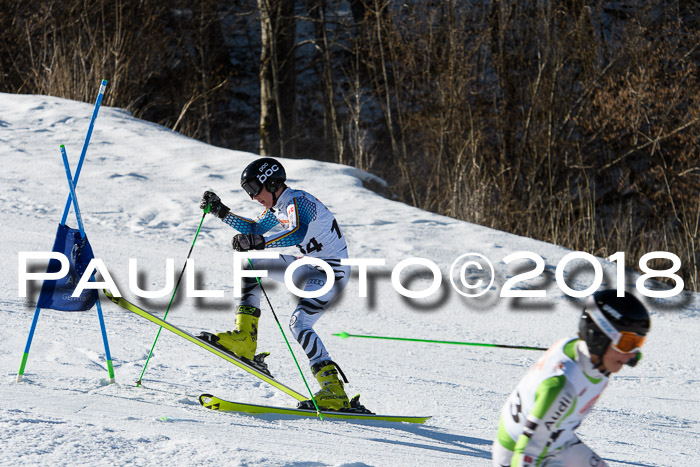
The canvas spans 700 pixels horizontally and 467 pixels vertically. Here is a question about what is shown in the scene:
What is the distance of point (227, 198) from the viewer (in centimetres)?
1091

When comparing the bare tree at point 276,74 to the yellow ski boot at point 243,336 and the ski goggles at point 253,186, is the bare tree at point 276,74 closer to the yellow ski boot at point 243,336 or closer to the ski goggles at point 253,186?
the ski goggles at point 253,186

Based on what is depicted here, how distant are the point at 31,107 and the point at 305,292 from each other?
10.1 meters

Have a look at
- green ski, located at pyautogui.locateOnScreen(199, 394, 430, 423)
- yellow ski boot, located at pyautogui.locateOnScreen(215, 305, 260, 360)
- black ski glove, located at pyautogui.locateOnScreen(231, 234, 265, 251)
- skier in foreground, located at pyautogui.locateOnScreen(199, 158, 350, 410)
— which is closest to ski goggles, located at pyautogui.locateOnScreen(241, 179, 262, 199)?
skier in foreground, located at pyautogui.locateOnScreen(199, 158, 350, 410)

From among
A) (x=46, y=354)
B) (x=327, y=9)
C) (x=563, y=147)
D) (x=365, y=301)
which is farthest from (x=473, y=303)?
(x=327, y=9)

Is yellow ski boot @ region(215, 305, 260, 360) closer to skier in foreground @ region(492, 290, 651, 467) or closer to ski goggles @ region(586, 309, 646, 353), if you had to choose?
skier in foreground @ region(492, 290, 651, 467)

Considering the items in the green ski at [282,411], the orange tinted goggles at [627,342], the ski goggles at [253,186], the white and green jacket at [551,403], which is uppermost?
the ski goggles at [253,186]

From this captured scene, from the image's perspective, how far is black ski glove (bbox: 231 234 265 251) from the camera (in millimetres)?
4844

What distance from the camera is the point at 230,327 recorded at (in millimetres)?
7020

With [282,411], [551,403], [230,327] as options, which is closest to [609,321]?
[551,403]

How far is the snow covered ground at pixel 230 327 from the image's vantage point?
4.03 metres

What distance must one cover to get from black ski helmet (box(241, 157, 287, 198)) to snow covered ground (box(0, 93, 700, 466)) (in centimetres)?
141

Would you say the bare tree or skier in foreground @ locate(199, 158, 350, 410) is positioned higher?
the bare tree

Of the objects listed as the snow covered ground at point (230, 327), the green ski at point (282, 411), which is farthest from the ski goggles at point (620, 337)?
the green ski at point (282, 411)

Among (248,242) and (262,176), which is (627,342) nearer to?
(248,242)
